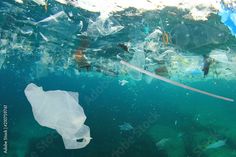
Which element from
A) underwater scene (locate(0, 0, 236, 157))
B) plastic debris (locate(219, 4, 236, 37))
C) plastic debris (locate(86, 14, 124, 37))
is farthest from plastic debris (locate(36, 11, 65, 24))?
plastic debris (locate(219, 4, 236, 37))

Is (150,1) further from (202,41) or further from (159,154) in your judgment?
(159,154)

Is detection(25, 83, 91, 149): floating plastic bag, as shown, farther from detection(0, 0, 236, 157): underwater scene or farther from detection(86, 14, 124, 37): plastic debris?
detection(86, 14, 124, 37): plastic debris

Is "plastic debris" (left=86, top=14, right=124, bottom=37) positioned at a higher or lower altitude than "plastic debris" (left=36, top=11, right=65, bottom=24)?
lower

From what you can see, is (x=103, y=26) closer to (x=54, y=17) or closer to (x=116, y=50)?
(x=54, y=17)

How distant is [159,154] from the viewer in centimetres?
1775

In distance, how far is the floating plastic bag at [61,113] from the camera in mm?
7215

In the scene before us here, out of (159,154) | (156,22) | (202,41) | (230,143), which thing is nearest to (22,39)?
(156,22)

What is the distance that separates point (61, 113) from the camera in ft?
23.8

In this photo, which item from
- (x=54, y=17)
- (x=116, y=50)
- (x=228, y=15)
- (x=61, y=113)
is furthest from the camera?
(x=116, y=50)

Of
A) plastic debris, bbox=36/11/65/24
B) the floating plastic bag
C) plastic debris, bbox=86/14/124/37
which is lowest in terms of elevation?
the floating plastic bag

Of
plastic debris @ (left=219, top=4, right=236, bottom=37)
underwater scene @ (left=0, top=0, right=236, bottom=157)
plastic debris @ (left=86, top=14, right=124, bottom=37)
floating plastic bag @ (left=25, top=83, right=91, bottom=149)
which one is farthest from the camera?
plastic debris @ (left=86, top=14, right=124, bottom=37)

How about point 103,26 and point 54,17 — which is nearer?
point 54,17

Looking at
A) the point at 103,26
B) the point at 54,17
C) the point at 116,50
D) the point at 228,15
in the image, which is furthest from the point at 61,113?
the point at 116,50

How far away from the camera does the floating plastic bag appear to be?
7.21 m
